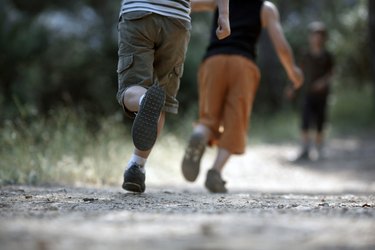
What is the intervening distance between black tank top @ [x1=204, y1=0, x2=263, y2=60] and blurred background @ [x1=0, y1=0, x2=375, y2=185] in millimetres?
2250

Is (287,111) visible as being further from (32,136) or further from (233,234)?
(233,234)

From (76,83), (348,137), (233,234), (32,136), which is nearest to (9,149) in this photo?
(32,136)

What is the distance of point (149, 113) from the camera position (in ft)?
14.2

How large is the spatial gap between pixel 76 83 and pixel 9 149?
7114 mm

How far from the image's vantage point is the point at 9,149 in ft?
25.5

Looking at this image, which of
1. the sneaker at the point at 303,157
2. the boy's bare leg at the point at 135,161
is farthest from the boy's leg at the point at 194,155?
the sneaker at the point at 303,157

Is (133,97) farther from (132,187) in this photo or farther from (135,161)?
(132,187)

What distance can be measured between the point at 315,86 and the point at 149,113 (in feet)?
27.0

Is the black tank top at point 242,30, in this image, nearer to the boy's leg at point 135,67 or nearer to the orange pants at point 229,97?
the orange pants at point 229,97

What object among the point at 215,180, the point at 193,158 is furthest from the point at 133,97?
the point at 215,180

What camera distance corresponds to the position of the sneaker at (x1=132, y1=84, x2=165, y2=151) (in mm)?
4309

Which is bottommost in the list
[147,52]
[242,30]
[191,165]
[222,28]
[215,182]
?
[215,182]

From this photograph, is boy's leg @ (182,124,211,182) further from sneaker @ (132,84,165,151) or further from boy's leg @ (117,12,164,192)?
sneaker @ (132,84,165,151)

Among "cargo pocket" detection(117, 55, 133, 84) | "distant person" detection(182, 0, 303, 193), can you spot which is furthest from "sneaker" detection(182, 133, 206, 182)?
"cargo pocket" detection(117, 55, 133, 84)
